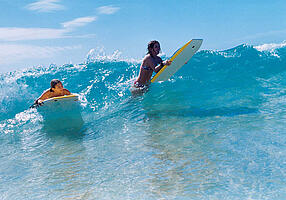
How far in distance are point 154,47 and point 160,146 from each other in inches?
161

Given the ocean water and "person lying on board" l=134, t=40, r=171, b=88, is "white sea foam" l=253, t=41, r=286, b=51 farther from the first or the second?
"person lying on board" l=134, t=40, r=171, b=88

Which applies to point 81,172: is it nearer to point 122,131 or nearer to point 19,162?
point 19,162

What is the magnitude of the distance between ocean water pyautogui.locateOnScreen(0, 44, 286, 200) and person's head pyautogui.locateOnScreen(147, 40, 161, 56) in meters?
1.40

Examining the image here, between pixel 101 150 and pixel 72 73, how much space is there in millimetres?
11008

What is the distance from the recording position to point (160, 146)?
4.45 metres

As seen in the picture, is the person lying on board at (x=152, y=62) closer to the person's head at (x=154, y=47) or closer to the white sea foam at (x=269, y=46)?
the person's head at (x=154, y=47)

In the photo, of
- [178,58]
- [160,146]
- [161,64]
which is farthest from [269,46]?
[160,146]

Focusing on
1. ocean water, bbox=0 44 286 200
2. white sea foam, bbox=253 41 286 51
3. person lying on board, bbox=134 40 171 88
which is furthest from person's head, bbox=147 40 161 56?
white sea foam, bbox=253 41 286 51

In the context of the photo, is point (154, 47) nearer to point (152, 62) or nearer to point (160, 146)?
point (152, 62)

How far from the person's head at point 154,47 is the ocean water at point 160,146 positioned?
1398 millimetres

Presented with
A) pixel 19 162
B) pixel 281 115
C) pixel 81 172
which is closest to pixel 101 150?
pixel 81 172

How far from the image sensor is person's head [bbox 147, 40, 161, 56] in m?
7.86

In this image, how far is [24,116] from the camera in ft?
27.9

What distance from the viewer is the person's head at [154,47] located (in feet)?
25.8
